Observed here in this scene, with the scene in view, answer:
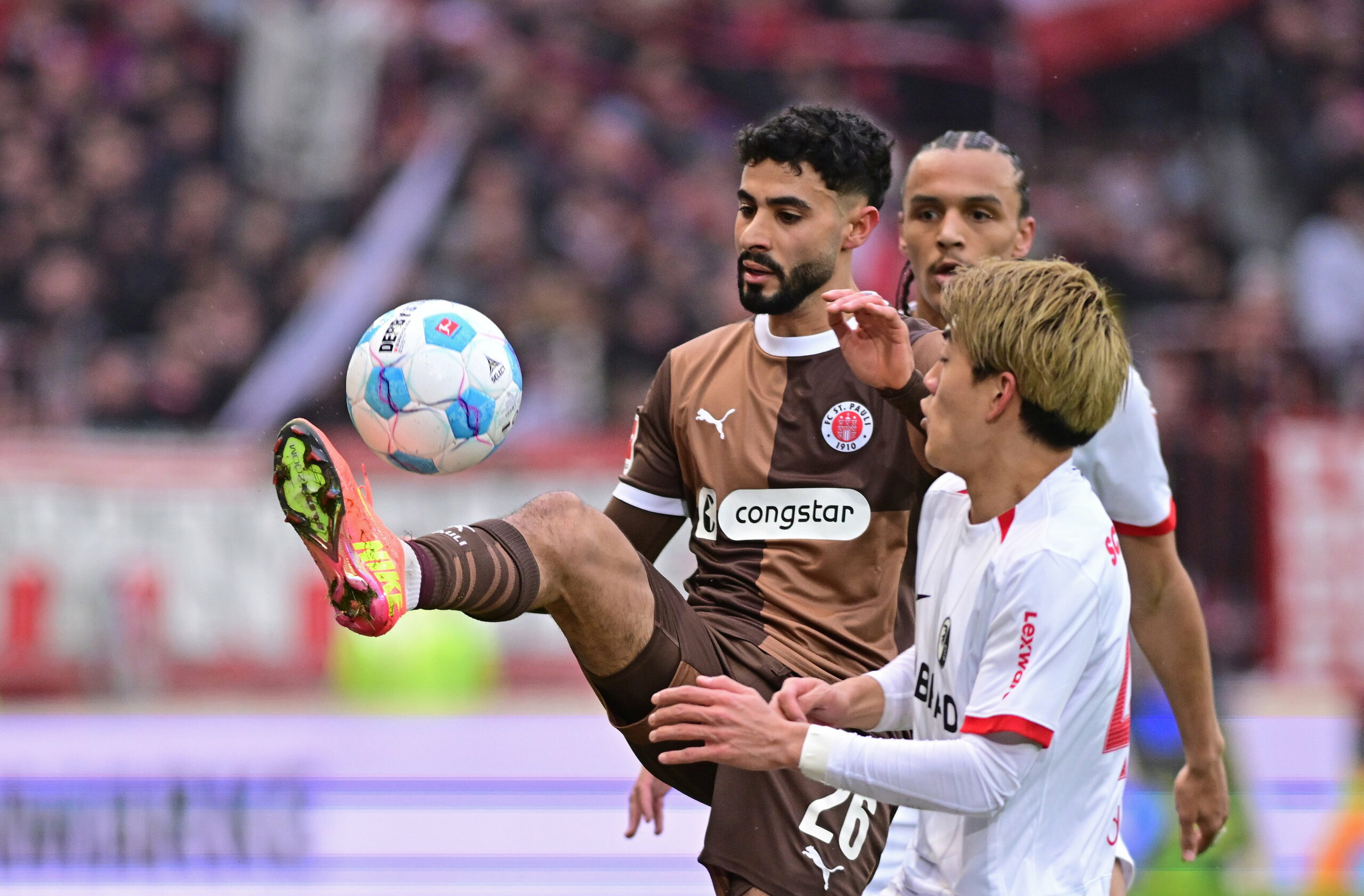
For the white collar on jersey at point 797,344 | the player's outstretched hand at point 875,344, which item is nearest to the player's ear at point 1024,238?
the white collar on jersey at point 797,344

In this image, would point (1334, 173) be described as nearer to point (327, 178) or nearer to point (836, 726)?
point (327, 178)

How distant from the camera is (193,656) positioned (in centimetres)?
833

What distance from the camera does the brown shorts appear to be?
365cm

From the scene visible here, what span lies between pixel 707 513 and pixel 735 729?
122cm

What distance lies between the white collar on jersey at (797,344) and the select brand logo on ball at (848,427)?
0.56 feet

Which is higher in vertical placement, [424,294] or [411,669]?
[424,294]

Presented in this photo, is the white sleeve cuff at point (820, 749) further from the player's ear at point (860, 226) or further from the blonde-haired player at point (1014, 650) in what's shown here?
the player's ear at point (860, 226)

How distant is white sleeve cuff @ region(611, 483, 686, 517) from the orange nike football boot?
108cm

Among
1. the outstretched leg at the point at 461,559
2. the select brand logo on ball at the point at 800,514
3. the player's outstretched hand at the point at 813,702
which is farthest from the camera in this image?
the select brand logo on ball at the point at 800,514

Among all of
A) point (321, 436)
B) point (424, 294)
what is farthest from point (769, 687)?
point (424, 294)

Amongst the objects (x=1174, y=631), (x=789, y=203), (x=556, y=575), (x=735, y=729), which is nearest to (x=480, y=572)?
(x=556, y=575)

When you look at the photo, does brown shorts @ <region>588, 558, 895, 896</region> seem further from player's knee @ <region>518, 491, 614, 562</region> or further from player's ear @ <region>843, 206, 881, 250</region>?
player's ear @ <region>843, 206, 881, 250</region>

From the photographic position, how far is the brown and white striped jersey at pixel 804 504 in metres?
3.85

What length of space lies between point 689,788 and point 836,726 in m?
0.70
